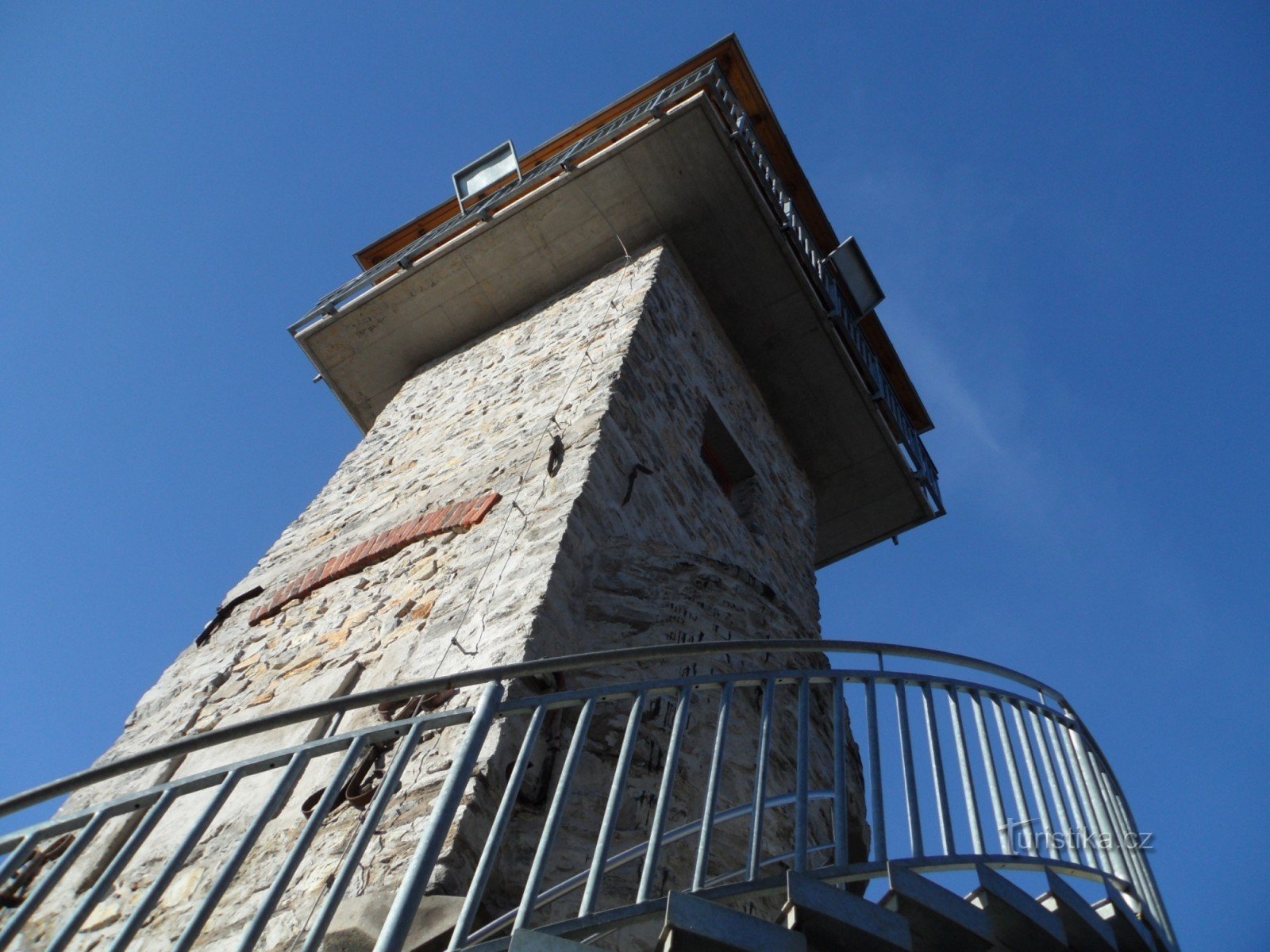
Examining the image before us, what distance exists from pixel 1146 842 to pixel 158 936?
3277mm

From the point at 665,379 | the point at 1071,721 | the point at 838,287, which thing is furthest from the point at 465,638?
the point at 838,287

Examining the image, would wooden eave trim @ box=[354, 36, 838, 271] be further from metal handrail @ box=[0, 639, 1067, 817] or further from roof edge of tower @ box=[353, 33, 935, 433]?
metal handrail @ box=[0, 639, 1067, 817]

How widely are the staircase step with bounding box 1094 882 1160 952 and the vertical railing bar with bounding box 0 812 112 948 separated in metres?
2.78

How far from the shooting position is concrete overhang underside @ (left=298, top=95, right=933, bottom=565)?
817cm

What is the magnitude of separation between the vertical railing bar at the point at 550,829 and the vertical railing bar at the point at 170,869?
0.52m

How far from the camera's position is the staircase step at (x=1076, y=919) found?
3074 millimetres

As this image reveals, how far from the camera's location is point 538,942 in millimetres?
2336

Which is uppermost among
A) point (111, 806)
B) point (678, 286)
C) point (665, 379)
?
point (678, 286)

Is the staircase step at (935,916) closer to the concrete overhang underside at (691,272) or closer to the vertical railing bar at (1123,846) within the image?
the vertical railing bar at (1123,846)

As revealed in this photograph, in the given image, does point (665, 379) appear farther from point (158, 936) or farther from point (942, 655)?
point (158, 936)

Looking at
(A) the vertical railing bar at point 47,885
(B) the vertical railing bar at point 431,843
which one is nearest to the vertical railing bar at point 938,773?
(B) the vertical railing bar at point 431,843

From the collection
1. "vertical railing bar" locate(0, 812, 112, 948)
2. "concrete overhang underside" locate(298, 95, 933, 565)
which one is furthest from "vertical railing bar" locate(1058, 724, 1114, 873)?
"concrete overhang underside" locate(298, 95, 933, 565)

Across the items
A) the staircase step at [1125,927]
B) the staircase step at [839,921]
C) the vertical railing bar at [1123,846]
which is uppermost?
the vertical railing bar at [1123,846]

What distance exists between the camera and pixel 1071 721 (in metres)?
4.02
